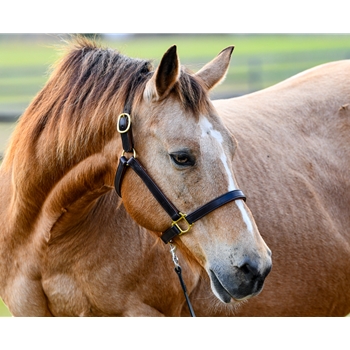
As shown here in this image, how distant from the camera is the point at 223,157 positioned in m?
2.16

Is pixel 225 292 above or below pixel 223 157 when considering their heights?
below

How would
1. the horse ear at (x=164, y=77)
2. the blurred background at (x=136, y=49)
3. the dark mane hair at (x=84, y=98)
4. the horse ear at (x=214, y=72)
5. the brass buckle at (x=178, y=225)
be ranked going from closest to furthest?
the horse ear at (x=164, y=77), the brass buckle at (x=178, y=225), the dark mane hair at (x=84, y=98), the horse ear at (x=214, y=72), the blurred background at (x=136, y=49)

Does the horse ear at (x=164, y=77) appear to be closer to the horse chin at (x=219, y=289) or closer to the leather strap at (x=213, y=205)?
the leather strap at (x=213, y=205)

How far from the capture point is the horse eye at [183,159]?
2.12 meters

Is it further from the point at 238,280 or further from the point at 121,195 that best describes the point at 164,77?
the point at 238,280

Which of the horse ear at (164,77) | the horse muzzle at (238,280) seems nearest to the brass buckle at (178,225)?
the horse muzzle at (238,280)

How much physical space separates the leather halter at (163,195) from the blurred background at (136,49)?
58 centimetres

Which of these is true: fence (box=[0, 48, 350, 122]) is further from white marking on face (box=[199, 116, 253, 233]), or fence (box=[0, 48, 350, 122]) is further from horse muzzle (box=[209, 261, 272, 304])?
horse muzzle (box=[209, 261, 272, 304])

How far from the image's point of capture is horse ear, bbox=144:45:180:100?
2061 mm

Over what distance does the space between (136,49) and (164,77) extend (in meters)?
0.98

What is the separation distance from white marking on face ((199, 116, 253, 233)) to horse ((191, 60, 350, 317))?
0.86 metres

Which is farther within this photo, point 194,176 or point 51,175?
point 51,175

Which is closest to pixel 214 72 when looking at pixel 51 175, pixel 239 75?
pixel 51 175
